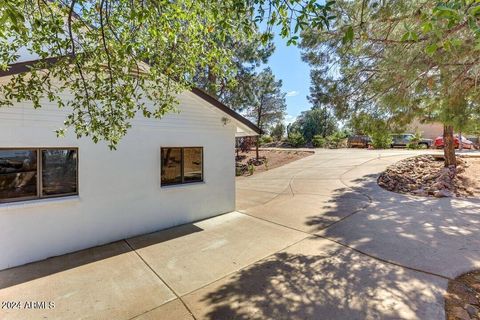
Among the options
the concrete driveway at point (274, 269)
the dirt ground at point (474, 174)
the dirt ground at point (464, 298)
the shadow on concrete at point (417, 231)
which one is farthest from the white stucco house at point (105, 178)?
the dirt ground at point (474, 174)

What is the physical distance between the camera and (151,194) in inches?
245

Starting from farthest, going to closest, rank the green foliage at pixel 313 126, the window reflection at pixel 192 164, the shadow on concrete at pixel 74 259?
1. the green foliage at pixel 313 126
2. the window reflection at pixel 192 164
3. the shadow on concrete at pixel 74 259

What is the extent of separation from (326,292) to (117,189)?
184 inches

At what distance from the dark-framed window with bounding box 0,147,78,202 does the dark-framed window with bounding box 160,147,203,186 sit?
77.7 inches

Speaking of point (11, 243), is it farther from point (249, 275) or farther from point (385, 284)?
point (385, 284)

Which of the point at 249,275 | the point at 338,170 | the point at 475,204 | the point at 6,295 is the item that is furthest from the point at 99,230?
the point at 338,170

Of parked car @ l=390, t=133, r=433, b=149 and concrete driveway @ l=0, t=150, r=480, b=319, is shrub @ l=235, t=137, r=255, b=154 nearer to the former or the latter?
parked car @ l=390, t=133, r=433, b=149

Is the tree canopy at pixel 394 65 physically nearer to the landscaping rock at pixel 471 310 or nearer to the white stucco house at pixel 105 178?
the white stucco house at pixel 105 178

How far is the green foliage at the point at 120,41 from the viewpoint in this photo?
116 inches

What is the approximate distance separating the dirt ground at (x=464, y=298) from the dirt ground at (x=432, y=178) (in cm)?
538

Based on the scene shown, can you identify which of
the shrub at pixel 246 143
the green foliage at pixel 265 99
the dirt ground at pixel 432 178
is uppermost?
the green foliage at pixel 265 99

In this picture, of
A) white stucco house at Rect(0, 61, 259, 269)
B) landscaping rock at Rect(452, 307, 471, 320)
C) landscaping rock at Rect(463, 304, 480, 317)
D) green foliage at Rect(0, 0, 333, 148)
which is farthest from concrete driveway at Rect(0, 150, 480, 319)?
green foliage at Rect(0, 0, 333, 148)

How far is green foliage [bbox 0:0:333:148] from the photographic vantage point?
116 inches

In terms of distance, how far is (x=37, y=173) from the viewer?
4844mm
